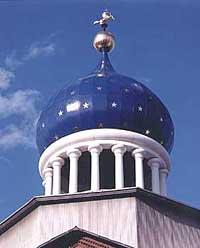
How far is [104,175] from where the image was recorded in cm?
2270

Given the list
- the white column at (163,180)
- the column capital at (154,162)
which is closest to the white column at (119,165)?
the column capital at (154,162)

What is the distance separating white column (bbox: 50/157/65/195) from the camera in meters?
21.9

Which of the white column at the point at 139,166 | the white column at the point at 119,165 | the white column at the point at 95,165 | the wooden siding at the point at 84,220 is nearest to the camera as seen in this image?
the wooden siding at the point at 84,220

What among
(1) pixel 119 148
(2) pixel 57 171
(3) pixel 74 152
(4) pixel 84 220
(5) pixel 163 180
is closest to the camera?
(4) pixel 84 220

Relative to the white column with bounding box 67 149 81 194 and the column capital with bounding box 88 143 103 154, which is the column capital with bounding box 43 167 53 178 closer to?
the white column with bounding box 67 149 81 194

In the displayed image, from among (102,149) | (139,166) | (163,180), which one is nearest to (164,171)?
(163,180)

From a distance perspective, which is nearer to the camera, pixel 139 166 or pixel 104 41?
pixel 139 166

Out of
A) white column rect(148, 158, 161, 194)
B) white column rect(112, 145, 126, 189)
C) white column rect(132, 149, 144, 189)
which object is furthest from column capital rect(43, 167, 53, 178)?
white column rect(148, 158, 161, 194)

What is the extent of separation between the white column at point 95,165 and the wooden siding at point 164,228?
172cm

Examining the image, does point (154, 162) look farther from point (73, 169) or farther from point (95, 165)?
point (73, 169)

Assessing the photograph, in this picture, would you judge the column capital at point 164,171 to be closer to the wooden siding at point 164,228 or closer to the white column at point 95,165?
the white column at point 95,165

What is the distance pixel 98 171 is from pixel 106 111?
1.28 m

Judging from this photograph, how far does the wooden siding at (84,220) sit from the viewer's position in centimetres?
1934

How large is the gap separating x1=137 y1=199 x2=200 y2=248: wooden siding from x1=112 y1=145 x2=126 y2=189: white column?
157 centimetres
